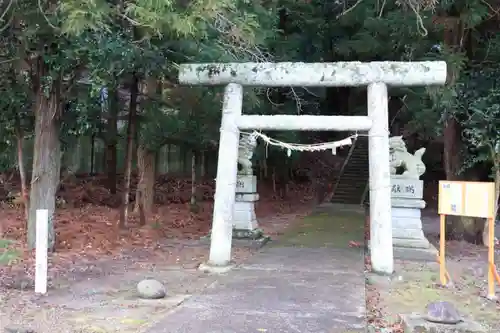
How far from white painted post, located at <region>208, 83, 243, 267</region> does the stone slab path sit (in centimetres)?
52

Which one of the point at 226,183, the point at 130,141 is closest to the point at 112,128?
the point at 130,141

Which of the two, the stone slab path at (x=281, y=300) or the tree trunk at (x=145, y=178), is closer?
the stone slab path at (x=281, y=300)

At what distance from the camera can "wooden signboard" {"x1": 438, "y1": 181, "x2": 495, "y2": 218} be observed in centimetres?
759

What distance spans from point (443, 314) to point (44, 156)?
7147mm

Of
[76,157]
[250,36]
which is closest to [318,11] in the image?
[76,157]

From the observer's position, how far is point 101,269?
891 centimetres

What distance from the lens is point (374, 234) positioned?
891 centimetres

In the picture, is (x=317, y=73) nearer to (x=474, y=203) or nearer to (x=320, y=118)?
(x=320, y=118)

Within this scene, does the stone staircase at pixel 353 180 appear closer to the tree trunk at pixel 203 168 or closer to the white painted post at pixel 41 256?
the tree trunk at pixel 203 168

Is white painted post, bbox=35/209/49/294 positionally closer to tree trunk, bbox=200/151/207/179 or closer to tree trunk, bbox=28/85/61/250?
tree trunk, bbox=28/85/61/250

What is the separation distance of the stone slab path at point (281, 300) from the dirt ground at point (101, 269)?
1.38 feet

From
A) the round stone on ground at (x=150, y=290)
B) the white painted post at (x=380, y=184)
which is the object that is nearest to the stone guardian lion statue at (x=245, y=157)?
the white painted post at (x=380, y=184)

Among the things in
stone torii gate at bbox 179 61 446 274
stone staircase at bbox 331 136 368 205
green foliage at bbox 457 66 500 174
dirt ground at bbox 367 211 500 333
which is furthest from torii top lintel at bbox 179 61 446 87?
stone staircase at bbox 331 136 368 205

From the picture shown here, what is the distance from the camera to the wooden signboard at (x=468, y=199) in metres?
7.59
